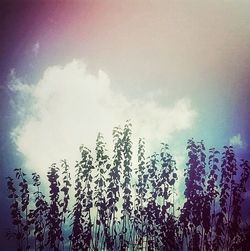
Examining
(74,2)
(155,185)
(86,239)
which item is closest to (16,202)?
(86,239)

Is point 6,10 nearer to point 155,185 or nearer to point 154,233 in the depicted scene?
point 155,185

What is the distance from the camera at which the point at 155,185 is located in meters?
5.93

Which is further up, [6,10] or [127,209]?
[6,10]

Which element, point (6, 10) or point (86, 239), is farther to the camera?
point (86, 239)

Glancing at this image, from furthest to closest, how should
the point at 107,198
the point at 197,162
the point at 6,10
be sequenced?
the point at 107,198, the point at 197,162, the point at 6,10

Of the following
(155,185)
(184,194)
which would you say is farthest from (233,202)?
(155,185)

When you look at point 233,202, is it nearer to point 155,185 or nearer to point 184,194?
point 184,194

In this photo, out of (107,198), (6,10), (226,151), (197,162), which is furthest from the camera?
(107,198)

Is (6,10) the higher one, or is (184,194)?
(6,10)

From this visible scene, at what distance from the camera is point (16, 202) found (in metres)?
5.02

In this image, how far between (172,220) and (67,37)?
290cm

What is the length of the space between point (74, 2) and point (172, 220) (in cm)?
320

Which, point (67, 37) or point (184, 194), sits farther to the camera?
point (184, 194)

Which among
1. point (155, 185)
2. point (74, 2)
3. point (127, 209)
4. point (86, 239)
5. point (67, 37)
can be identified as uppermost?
point (74, 2)
